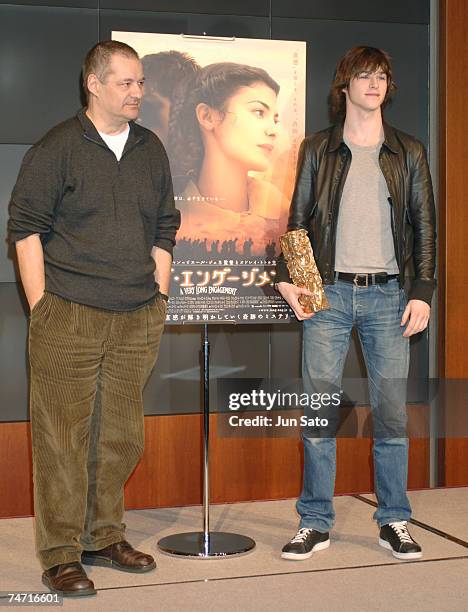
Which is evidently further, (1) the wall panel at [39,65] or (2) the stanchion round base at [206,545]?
(1) the wall panel at [39,65]

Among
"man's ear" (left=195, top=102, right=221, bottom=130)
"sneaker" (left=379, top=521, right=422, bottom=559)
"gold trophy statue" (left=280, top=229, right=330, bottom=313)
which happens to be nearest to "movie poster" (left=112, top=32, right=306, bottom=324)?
"man's ear" (left=195, top=102, right=221, bottom=130)

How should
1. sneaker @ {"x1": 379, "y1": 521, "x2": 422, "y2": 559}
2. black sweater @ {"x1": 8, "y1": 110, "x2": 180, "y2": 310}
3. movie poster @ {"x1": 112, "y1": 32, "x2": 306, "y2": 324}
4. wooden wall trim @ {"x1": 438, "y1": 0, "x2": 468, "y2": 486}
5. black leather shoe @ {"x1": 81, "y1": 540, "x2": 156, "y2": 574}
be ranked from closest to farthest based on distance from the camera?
black sweater @ {"x1": 8, "y1": 110, "x2": 180, "y2": 310} → black leather shoe @ {"x1": 81, "y1": 540, "x2": 156, "y2": 574} → sneaker @ {"x1": 379, "y1": 521, "x2": 422, "y2": 559} → movie poster @ {"x1": 112, "y1": 32, "x2": 306, "y2": 324} → wooden wall trim @ {"x1": 438, "y1": 0, "x2": 468, "y2": 486}

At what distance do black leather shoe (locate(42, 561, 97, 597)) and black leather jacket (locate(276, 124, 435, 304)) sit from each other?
1211 millimetres

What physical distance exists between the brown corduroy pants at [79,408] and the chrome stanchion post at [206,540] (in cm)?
26

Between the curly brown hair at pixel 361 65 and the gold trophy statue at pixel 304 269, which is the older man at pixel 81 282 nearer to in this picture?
the gold trophy statue at pixel 304 269

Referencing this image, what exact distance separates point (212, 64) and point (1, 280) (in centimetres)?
122

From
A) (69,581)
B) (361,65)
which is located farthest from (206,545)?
(361,65)

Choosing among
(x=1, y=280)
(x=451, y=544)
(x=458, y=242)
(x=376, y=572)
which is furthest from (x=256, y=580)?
(x=458, y=242)

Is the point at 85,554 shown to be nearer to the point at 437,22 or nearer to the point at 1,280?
the point at 1,280

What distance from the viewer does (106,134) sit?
3008 millimetres

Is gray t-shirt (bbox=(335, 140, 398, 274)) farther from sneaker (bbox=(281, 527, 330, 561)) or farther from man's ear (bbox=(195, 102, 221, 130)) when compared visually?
sneaker (bbox=(281, 527, 330, 561))

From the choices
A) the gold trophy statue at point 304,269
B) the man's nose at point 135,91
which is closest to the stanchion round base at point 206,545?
the gold trophy statue at point 304,269

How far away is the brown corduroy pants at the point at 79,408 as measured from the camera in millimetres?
2891

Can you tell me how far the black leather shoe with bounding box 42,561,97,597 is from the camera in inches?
109
